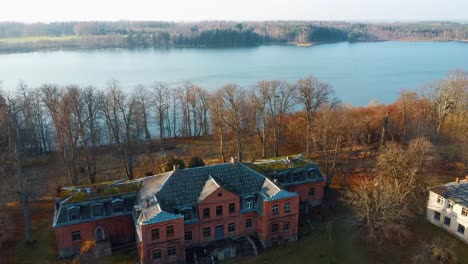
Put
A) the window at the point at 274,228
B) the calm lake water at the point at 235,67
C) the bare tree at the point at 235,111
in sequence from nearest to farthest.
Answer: the window at the point at 274,228
the bare tree at the point at 235,111
the calm lake water at the point at 235,67

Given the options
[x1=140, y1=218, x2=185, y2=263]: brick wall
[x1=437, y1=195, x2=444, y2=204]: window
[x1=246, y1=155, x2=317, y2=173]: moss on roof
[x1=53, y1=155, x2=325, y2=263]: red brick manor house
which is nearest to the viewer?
[x1=140, y1=218, x2=185, y2=263]: brick wall

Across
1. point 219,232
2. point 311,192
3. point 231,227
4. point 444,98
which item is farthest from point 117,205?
point 444,98

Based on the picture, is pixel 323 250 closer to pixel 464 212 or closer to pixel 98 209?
pixel 464 212

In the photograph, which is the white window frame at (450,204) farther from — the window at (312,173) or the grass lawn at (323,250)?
the window at (312,173)

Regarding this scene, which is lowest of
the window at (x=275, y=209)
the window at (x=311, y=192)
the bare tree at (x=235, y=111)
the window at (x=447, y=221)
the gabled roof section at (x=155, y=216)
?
the window at (x=447, y=221)

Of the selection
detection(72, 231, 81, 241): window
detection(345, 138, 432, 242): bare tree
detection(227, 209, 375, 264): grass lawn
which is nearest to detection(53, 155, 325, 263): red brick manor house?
detection(72, 231, 81, 241): window

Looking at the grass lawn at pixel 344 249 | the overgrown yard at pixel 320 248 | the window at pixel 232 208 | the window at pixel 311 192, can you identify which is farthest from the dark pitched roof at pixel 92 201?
the window at pixel 311 192

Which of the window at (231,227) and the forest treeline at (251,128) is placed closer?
the window at (231,227)

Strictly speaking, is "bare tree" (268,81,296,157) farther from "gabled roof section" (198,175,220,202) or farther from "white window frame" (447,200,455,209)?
"white window frame" (447,200,455,209)
